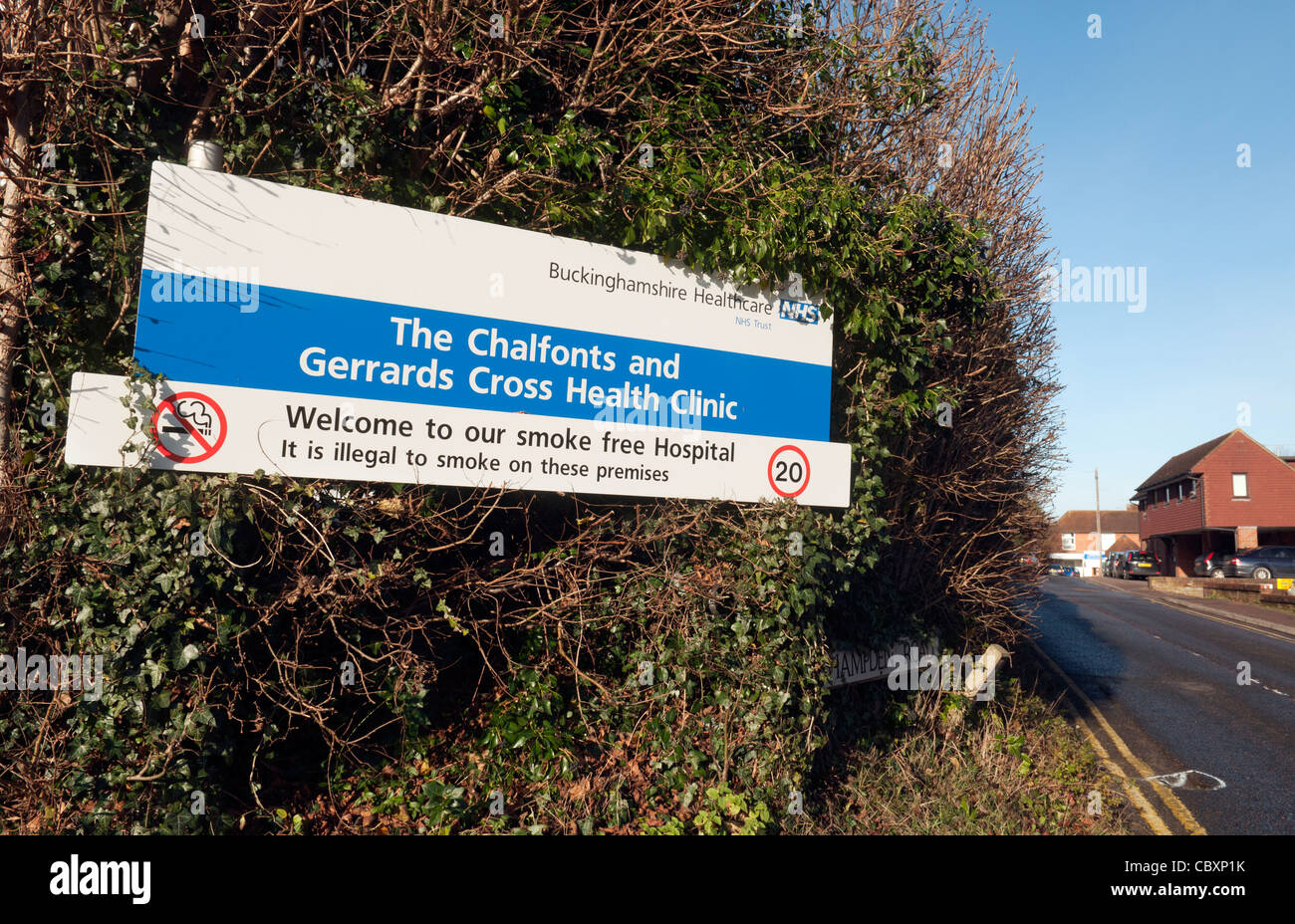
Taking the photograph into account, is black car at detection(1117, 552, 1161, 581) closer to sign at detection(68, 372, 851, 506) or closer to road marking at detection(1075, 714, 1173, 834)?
road marking at detection(1075, 714, 1173, 834)

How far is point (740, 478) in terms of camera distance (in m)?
5.42

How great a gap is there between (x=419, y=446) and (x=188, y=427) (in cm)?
124

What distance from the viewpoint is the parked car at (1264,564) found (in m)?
32.2

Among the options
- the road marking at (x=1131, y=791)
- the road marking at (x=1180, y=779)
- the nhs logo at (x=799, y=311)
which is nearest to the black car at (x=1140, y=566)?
the road marking at (x=1131, y=791)

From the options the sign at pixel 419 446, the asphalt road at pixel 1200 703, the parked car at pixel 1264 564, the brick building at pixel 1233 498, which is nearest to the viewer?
the sign at pixel 419 446

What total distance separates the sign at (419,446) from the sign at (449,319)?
0.10 metres

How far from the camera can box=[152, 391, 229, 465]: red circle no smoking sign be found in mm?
3971

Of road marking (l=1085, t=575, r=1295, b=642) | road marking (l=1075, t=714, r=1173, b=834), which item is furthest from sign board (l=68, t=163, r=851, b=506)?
road marking (l=1085, t=575, r=1295, b=642)

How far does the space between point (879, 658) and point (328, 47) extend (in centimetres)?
687

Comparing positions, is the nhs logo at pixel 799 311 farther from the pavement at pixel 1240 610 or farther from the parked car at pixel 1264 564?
the parked car at pixel 1264 564

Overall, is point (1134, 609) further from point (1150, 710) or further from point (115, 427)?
point (115, 427)

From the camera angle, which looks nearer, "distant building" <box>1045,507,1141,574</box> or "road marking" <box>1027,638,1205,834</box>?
"road marking" <box>1027,638,1205,834</box>

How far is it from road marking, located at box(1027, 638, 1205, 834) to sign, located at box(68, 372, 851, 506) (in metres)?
4.52

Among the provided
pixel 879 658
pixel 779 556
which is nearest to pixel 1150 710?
pixel 879 658
